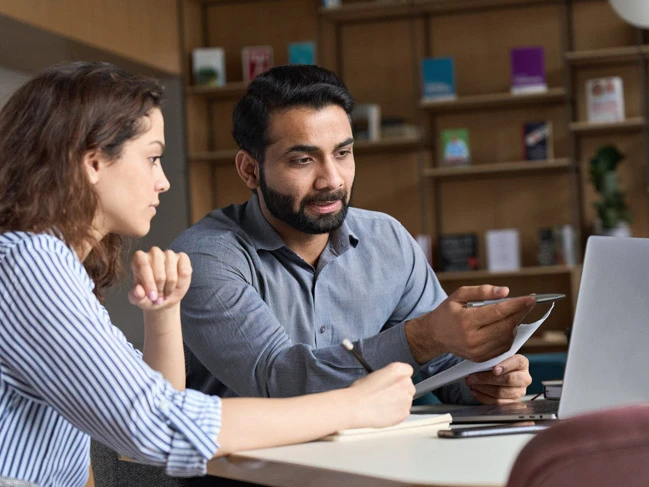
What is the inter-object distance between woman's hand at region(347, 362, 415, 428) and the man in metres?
0.33

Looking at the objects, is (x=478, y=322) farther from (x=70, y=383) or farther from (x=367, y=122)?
(x=367, y=122)

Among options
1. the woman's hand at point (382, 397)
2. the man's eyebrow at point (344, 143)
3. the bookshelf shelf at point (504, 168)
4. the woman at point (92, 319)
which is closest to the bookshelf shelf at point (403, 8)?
the bookshelf shelf at point (504, 168)

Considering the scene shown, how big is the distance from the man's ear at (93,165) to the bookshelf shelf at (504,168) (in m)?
4.38

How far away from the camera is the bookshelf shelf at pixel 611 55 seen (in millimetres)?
5426

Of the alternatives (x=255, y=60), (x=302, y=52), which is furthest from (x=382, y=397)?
(x=255, y=60)

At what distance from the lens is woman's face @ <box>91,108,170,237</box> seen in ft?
4.44

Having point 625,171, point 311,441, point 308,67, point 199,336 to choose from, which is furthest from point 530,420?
point 625,171

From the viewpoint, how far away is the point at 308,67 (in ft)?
7.24

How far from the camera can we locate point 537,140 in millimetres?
5605

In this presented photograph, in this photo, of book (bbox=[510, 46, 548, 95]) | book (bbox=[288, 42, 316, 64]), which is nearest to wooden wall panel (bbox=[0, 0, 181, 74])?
book (bbox=[288, 42, 316, 64])

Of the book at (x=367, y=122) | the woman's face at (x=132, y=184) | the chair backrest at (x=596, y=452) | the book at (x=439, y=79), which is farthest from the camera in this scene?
the book at (x=367, y=122)

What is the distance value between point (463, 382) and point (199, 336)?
0.52m

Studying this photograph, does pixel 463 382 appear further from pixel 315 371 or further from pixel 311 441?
pixel 311 441

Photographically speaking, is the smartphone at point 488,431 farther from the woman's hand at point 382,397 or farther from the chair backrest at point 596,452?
the chair backrest at point 596,452
